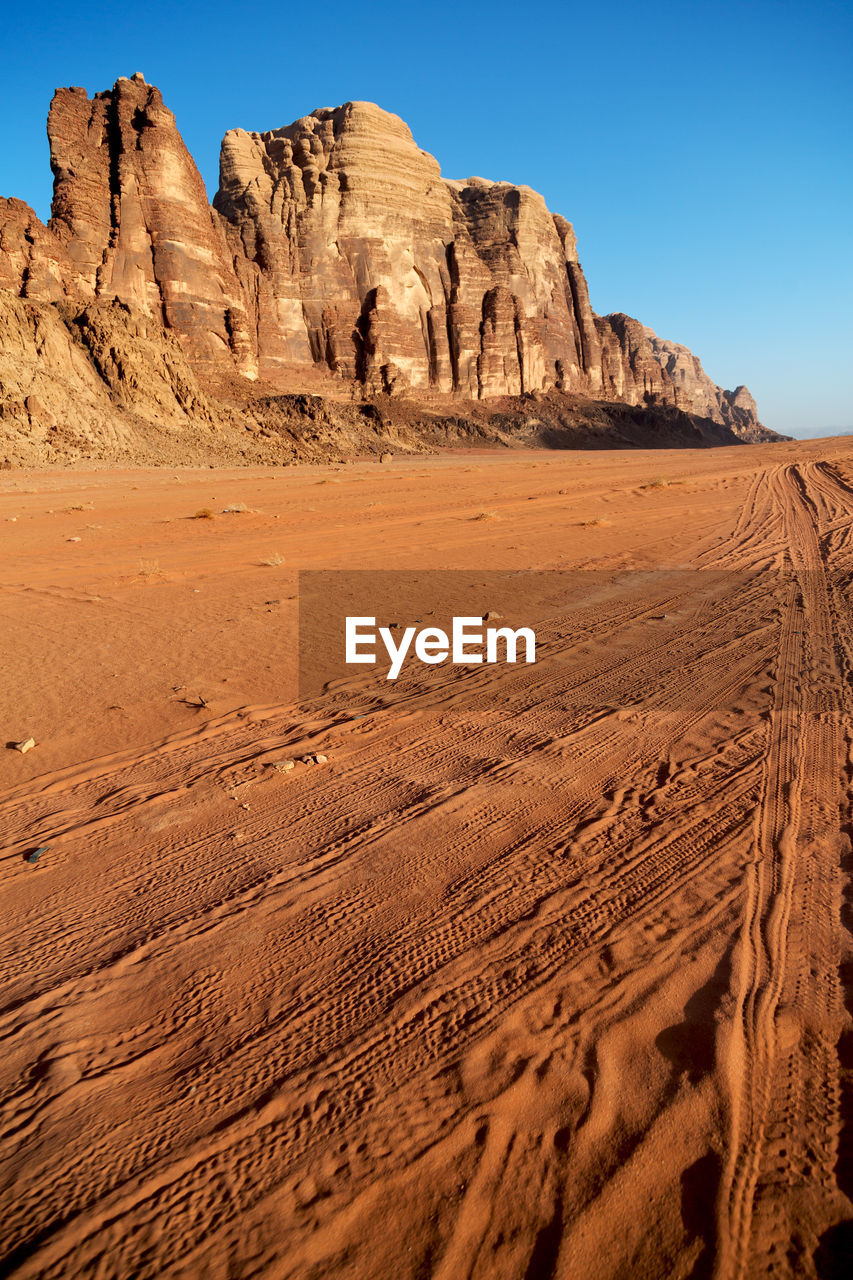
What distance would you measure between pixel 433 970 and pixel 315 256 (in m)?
78.3

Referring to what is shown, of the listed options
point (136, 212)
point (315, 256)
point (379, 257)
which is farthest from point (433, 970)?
point (379, 257)

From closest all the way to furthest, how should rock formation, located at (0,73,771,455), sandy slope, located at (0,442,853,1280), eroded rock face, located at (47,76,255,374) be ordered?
1. sandy slope, located at (0,442,853,1280)
2. eroded rock face, located at (47,76,255,374)
3. rock formation, located at (0,73,771,455)

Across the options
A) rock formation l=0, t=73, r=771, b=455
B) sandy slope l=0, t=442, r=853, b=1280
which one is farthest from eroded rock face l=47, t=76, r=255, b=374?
sandy slope l=0, t=442, r=853, b=1280

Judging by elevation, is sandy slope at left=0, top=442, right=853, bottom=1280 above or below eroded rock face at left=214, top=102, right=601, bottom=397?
below

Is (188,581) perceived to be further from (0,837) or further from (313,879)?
(313,879)

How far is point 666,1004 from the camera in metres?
2.68

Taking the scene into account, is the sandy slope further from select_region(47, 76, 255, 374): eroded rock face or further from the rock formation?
select_region(47, 76, 255, 374): eroded rock face

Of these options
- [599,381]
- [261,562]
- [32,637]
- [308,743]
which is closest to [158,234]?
[261,562]

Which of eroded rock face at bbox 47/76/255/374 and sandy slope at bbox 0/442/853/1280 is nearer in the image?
sandy slope at bbox 0/442/853/1280

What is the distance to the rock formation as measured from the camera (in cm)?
5078

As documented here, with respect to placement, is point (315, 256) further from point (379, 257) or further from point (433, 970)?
point (433, 970)

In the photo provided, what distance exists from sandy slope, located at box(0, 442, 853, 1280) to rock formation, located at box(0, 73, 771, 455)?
4753 centimetres

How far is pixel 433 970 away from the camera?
2893 millimetres

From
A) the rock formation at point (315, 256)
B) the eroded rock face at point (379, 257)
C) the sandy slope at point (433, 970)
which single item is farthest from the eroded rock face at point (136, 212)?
the sandy slope at point (433, 970)
